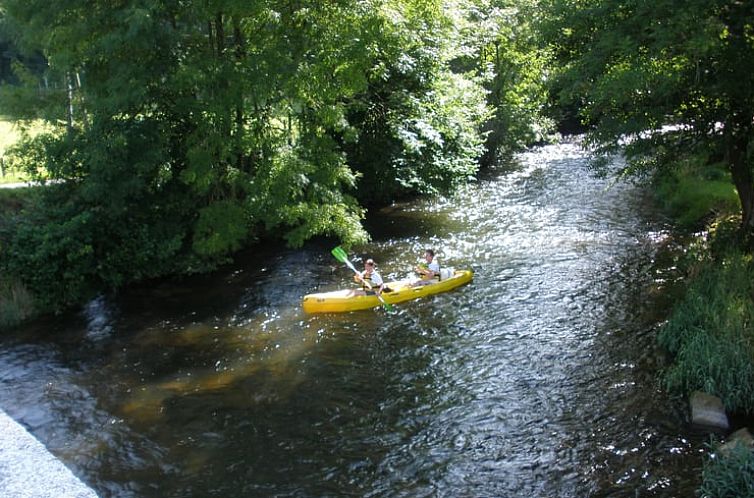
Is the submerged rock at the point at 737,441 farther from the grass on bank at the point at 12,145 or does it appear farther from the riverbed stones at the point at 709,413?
the grass on bank at the point at 12,145

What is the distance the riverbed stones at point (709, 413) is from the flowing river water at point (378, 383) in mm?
207

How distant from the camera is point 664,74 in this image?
30.9 ft

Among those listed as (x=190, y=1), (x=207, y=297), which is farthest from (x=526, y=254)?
(x=190, y=1)

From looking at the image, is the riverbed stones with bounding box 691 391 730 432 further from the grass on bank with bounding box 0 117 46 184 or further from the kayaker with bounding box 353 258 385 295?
A: the grass on bank with bounding box 0 117 46 184

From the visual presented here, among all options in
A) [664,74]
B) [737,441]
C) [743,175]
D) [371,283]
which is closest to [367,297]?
[371,283]

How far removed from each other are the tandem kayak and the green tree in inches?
148

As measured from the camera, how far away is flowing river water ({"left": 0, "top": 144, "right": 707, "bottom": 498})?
7430 mm

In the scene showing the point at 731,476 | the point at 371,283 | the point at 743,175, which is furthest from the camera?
the point at 371,283

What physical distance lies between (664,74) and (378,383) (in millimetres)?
5963

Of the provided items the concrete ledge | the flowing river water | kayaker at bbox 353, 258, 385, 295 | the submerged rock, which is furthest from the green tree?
the concrete ledge

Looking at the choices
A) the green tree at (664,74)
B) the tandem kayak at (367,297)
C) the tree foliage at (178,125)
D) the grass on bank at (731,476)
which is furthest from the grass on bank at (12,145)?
the grass on bank at (731,476)

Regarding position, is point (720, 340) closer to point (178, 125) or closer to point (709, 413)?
point (709, 413)

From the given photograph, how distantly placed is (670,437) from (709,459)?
610 mm

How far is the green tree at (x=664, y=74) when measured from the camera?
896 centimetres
